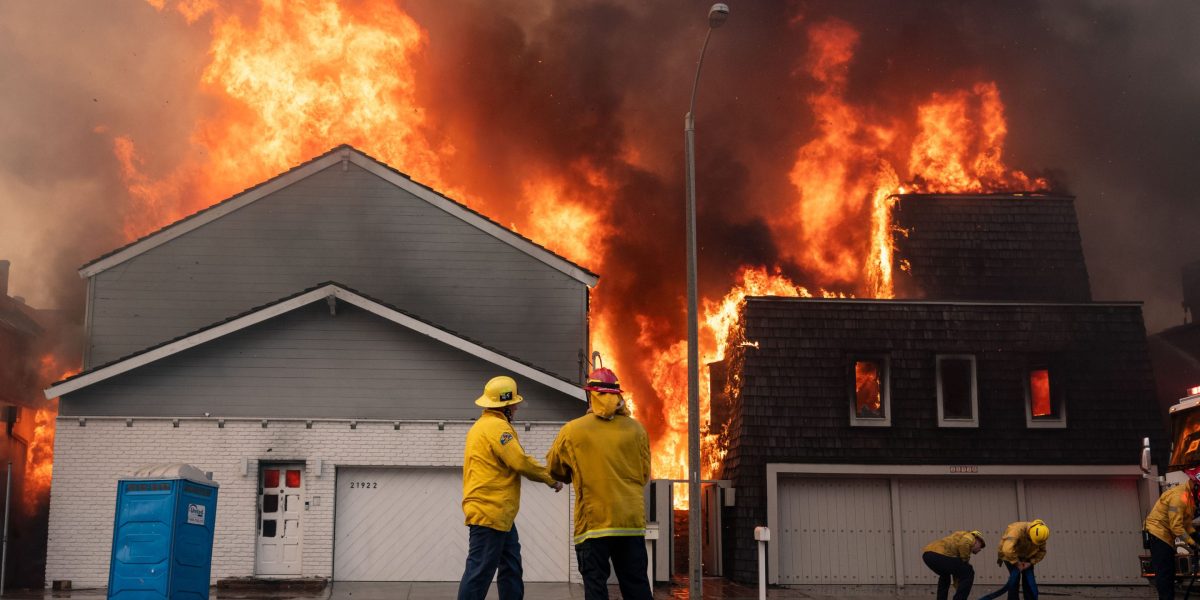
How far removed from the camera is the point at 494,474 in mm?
8359

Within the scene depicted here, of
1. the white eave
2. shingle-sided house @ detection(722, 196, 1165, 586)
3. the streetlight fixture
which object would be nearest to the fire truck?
the white eave

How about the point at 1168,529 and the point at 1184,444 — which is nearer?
the point at 1168,529

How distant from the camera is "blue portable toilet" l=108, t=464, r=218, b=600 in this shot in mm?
12117

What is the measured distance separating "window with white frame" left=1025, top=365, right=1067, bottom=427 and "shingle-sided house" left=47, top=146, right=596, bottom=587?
28.3ft

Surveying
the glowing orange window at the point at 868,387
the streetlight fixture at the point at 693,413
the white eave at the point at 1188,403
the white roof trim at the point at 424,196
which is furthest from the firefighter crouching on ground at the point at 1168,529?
the white roof trim at the point at 424,196

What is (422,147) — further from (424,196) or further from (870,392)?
(870,392)

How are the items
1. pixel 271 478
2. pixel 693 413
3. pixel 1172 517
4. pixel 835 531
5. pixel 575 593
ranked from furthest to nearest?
pixel 835 531 < pixel 271 478 < pixel 575 593 < pixel 693 413 < pixel 1172 517

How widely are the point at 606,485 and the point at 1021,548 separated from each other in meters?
8.38

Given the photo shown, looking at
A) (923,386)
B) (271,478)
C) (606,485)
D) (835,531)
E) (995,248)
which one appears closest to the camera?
(606,485)

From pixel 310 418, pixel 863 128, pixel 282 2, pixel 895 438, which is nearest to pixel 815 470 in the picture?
pixel 895 438

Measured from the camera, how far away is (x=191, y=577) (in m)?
12.5

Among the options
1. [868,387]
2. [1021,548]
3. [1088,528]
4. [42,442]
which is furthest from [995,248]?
[42,442]

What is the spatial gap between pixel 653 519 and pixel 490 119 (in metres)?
15.1

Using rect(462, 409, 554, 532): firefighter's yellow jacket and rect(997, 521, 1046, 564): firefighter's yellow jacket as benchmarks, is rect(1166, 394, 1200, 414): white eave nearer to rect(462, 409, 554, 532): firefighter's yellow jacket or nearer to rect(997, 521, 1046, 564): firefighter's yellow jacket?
rect(997, 521, 1046, 564): firefighter's yellow jacket
